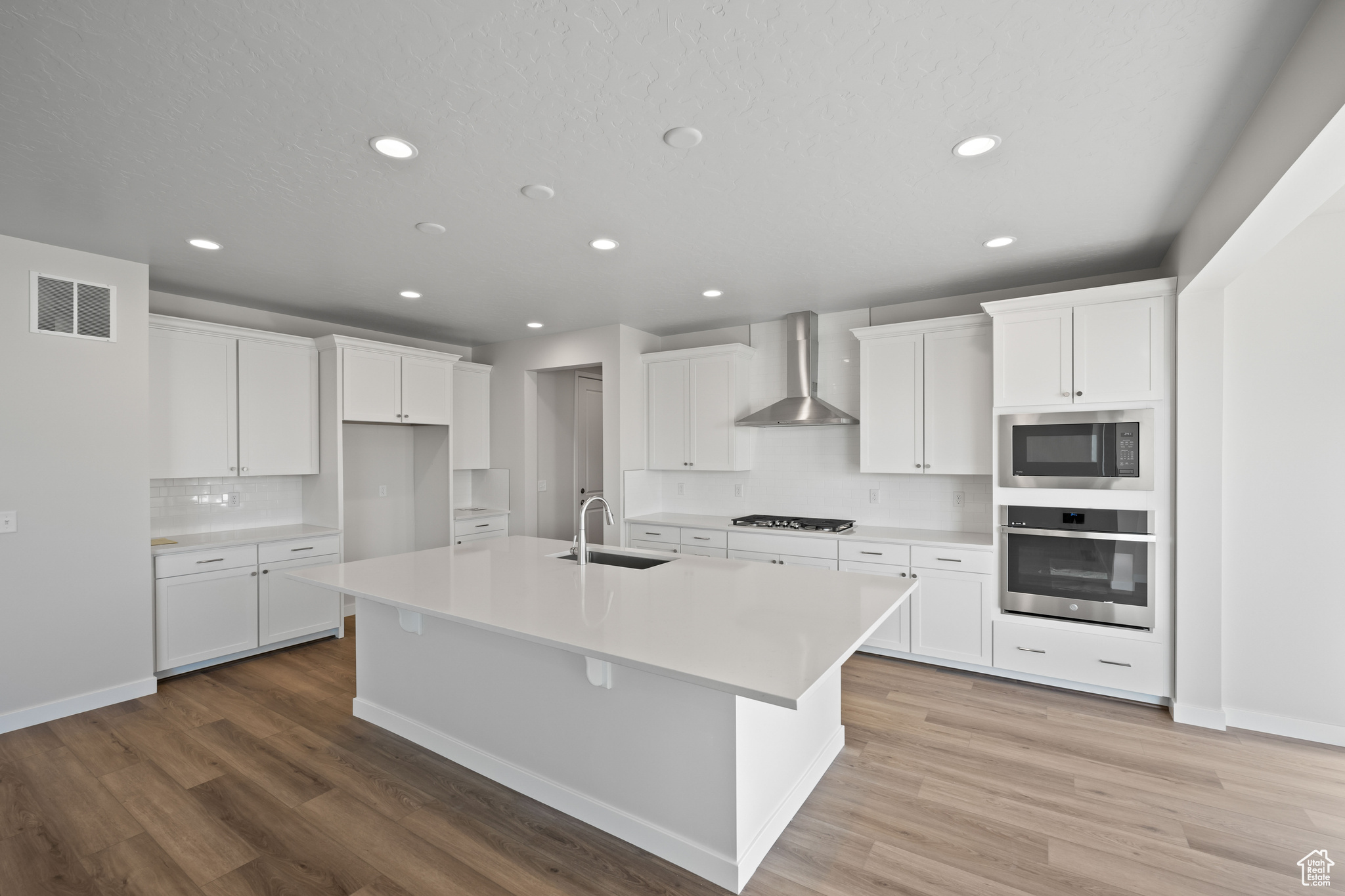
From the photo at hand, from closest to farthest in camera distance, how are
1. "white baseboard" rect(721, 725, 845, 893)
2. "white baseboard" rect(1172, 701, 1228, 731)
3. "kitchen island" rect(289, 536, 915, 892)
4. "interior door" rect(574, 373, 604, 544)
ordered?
"kitchen island" rect(289, 536, 915, 892) < "white baseboard" rect(721, 725, 845, 893) < "white baseboard" rect(1172, 701, 1228, 731) < "interior door" rect(574, 373, 604, 544)

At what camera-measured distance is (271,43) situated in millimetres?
1567

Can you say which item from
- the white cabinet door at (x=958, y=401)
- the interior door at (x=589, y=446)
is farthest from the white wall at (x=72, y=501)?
the white cabinet door at (x=958, y=401)

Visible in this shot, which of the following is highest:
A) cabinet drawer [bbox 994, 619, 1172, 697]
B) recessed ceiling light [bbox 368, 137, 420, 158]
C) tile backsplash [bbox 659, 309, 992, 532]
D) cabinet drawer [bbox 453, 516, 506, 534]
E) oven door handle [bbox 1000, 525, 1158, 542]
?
recessed ceiling light [bbox 368, 137, 420, 158]

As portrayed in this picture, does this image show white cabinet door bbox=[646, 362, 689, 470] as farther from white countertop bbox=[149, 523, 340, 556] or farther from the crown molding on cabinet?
white countertop bbox=[149, 523, 340, 556]

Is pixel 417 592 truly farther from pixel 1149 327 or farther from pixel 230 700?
pixel 1149 327

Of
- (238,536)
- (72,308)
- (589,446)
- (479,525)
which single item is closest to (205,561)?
(238,536)

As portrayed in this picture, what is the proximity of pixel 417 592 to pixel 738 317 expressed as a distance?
3.39 metres

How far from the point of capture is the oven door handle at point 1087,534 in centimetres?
323

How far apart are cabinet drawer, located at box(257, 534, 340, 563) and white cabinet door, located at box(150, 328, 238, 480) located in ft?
1.88

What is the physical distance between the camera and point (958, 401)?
3961mm

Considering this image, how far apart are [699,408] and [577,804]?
3306 millimetres

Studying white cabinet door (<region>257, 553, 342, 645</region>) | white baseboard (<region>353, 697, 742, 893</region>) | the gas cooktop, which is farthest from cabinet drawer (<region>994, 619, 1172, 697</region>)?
white cabinet door (<region>257, 553, 342, 645</region>)

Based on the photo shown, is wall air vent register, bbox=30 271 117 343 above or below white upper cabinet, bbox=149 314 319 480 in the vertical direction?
above

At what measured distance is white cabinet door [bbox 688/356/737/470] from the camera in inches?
195
